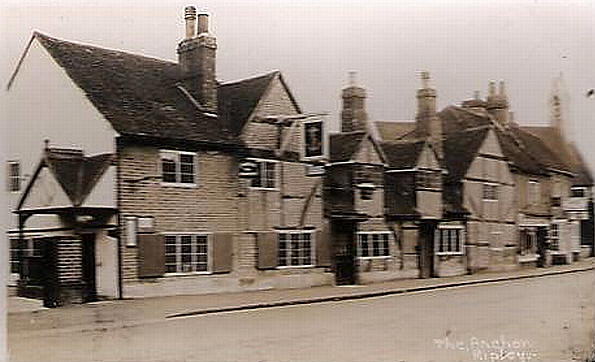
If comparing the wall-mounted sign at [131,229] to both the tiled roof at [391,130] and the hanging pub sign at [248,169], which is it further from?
the tiled roof at [391,130]

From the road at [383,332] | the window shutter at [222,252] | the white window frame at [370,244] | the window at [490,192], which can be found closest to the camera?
the road at [383,332]

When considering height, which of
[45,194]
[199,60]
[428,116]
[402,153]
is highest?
[199,60]

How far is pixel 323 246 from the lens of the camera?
3.24 m

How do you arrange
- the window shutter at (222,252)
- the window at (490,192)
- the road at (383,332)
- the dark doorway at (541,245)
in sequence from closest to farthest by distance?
1. the road at (383,332)
2. the window shutter at (222,252)
3. the window at (490,192)
4. the dark doorway at (541,245)

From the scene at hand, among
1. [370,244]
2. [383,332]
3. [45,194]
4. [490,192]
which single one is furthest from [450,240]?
[45,194]

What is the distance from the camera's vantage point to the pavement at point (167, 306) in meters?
2.88

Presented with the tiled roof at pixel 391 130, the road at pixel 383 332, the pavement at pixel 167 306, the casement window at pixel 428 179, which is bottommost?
the road at pixel 383 332

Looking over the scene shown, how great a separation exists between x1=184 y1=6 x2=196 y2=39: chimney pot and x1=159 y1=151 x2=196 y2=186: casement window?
1.32 ft

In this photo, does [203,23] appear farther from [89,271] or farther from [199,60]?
[89,271]

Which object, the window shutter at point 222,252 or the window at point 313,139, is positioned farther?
the window at point 313,139

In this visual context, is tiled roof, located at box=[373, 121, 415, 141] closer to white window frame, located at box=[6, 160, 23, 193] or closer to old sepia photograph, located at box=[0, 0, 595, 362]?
old sepia photograph, located at box=[0, 0, 595, 362]

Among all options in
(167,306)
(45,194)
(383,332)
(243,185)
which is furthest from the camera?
(383,332)

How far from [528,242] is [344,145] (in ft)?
3.07

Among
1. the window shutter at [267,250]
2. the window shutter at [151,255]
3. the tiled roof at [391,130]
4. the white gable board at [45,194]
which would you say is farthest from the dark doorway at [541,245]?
the white gable board at [45,194]
